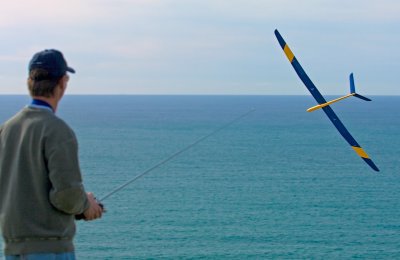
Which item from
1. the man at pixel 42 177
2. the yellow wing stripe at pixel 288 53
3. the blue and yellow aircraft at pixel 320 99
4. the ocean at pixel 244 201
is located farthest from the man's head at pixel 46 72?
the ocean at pixel 244 201

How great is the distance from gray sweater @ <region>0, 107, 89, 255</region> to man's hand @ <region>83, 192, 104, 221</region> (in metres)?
0.04

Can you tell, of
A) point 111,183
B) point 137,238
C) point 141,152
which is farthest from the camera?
point 141,152

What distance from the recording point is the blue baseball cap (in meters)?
2.71

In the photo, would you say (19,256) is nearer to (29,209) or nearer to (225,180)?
(29,209)

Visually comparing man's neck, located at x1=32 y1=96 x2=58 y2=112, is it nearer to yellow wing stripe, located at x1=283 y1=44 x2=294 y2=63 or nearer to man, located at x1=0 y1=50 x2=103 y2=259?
man, located at x1=0 y1=50 x2=103 y2=259

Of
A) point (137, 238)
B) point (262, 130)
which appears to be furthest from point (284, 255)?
point (262, 130)

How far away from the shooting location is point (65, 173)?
2582mm

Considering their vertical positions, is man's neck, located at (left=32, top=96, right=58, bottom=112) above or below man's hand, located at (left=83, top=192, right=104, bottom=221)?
above

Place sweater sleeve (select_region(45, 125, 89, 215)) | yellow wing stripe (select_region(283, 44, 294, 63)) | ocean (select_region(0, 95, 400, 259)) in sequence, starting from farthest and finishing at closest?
ocean (select_region(0, 95, 400, 259)), yellow wing stripe (select_region(283, 44, 294, 63)), sweater sleeve (select_region(45, 125, 89, 215))

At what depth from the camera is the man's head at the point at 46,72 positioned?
2707mm

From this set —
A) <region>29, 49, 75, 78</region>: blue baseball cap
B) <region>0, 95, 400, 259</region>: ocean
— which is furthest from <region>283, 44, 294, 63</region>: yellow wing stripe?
<region>0, 95, 400, 259</region>: ocean

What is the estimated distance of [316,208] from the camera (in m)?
49.3

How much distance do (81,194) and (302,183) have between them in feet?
185

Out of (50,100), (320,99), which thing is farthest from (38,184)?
(320,99)
